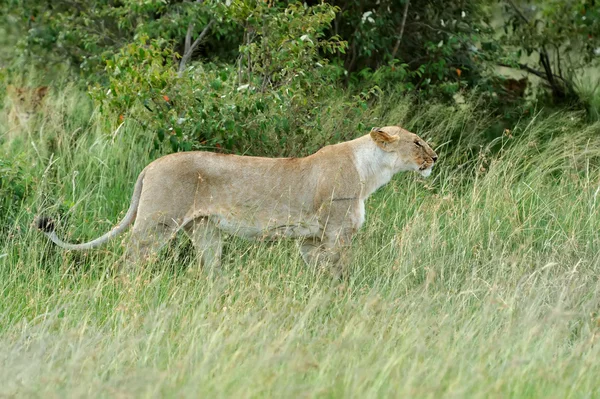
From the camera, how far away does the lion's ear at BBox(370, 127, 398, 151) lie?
629 cm

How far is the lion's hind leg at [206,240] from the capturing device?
242 inches

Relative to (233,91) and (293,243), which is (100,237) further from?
(233,91)

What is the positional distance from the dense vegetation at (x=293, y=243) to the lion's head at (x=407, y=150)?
340 mm

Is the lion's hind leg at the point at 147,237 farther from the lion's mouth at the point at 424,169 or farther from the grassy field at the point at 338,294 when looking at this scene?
the lion's mouth at the point at 424,169

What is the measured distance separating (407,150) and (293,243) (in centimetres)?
95

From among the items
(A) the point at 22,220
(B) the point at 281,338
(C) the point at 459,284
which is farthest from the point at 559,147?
(B) the point at 281,338

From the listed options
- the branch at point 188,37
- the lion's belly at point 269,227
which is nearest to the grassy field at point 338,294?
the lion's belly at point 269,227

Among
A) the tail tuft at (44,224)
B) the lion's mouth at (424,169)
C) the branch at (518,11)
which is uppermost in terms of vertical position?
the branch at (518,11)

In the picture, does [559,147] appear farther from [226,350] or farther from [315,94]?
[226,350]

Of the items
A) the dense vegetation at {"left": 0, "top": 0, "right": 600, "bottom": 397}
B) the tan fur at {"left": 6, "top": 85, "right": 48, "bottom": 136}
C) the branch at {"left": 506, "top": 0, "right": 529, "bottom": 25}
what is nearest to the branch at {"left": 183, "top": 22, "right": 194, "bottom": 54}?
the dense vegetation at {"left": 0, "top": 0, "right": 600, "bottom": 397}

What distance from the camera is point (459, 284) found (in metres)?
5.85

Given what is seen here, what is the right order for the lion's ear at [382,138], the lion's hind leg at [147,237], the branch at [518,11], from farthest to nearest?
the branch at [518,11] → the lion's ear at [382,138] → the lion's hind leg at [147,237]

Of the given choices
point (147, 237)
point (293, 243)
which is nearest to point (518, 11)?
point (293, 243)

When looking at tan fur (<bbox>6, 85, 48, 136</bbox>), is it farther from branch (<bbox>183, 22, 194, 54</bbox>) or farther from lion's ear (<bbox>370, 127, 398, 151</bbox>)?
lion's ear (<bbox>370, 127, 398, 151</bbox>)
